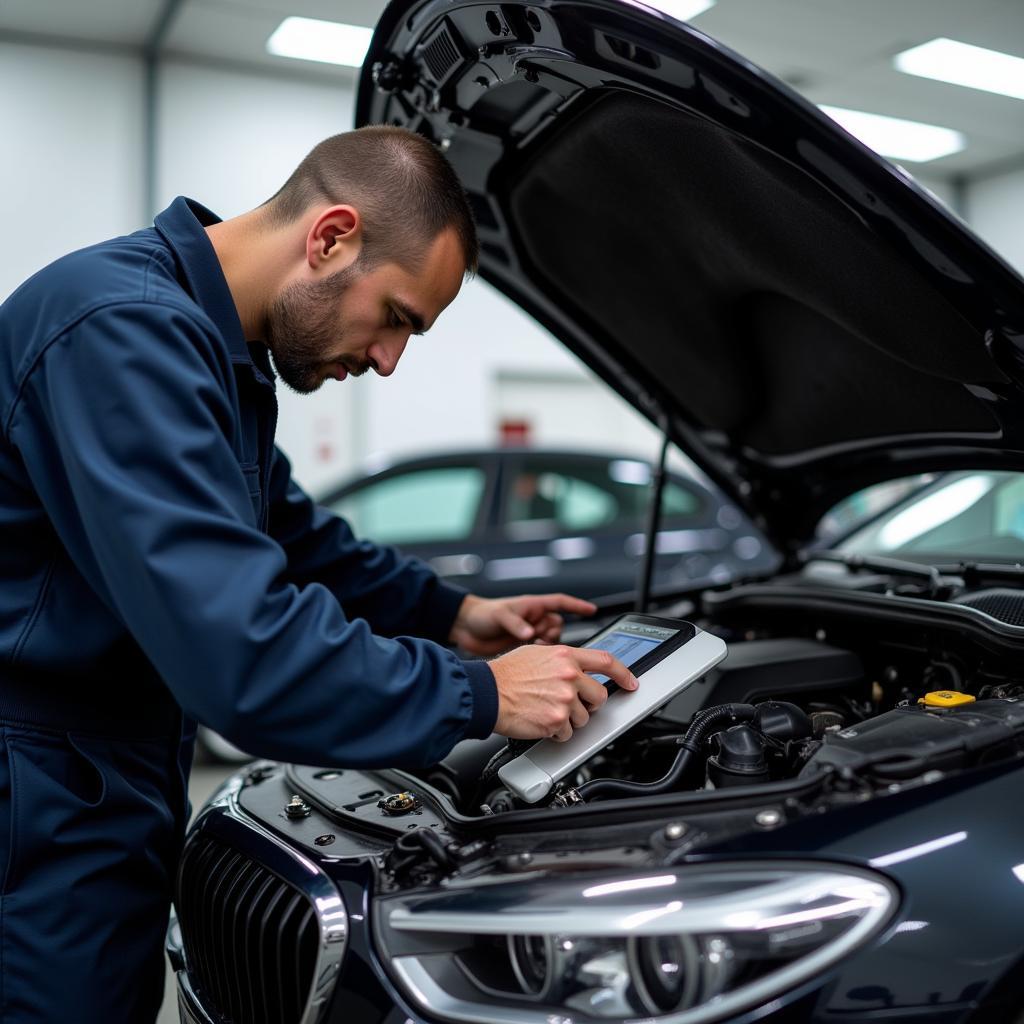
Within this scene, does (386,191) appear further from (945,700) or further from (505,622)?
(945,700)

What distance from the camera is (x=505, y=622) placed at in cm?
183

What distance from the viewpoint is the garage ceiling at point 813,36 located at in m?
4.74

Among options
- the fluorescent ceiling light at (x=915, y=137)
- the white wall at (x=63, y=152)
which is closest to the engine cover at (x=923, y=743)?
the white wall at (x=63, y=152)

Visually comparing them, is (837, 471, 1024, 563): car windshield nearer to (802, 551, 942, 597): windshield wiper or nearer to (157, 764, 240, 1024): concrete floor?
(802, 551, 942, 597): windshield wiper

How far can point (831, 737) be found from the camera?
1.15 m

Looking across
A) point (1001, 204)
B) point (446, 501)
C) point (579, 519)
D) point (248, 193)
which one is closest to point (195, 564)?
point (579, 519)

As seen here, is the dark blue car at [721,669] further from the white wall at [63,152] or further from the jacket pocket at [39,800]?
the white wall at [63,152]

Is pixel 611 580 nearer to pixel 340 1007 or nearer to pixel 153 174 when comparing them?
pixel 340 1007

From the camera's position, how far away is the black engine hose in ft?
4.11

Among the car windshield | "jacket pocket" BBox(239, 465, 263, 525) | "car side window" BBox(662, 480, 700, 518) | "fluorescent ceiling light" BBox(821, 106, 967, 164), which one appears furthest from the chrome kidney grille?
"fluorescent ceiling light" BBox(821, 106, 967, 164)

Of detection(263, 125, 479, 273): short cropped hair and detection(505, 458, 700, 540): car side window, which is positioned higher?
detection(263, 125, 479, 273): short cropped hair

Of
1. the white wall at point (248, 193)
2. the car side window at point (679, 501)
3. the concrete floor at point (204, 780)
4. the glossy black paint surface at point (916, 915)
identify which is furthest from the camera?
the white wall at point (248, 193)

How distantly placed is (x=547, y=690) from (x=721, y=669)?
18.5 inches

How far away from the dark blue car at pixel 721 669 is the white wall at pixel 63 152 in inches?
165
